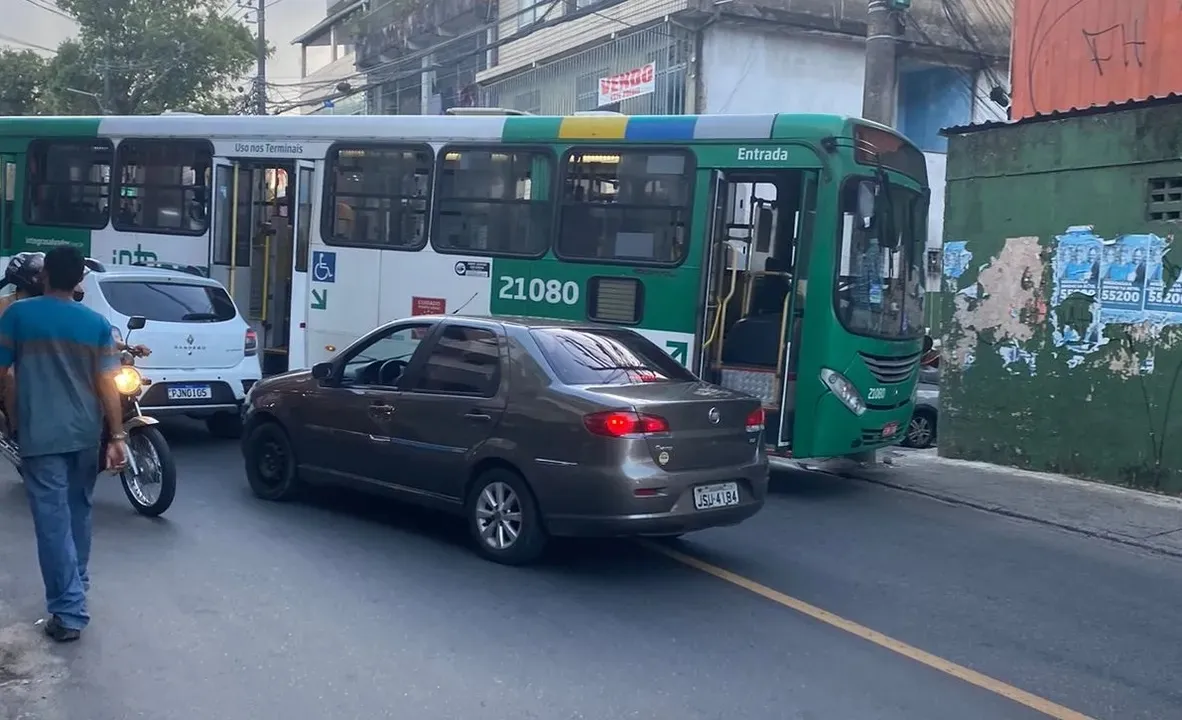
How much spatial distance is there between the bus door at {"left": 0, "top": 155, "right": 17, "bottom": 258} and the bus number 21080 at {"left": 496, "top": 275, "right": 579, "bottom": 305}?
8125mm

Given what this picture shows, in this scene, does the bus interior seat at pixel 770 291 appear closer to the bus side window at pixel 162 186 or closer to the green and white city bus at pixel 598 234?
the green and white city bus at pixel 598 234

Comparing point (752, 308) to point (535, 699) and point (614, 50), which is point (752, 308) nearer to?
point (535, 699)

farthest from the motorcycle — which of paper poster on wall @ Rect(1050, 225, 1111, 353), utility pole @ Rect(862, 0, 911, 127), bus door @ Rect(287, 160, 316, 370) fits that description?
utility pole @ Rect(862, 0, 911, 127)

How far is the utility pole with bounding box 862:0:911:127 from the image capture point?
13.7 metres

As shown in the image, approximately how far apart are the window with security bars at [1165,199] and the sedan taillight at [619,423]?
21.9 feet

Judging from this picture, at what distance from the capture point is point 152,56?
114ft

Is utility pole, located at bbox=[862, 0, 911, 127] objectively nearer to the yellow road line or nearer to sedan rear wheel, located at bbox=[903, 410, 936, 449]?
sedan rear wheel, located at bbox=[903, 410, 936, 449]

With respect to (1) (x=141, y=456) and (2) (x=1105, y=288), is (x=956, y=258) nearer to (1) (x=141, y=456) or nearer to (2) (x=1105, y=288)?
(2) (x=1105, y=288)

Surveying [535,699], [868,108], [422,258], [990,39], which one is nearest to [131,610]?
[535,699]

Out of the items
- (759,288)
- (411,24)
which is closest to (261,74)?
(411,24)

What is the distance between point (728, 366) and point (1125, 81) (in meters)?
6.02

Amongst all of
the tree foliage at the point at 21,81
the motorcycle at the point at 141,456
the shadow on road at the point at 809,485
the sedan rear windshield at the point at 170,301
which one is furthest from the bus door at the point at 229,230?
the tree foliage at the point at 21,81

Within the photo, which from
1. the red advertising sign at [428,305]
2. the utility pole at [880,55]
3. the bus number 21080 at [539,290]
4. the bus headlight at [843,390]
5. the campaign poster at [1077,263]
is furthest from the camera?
the utility pole at [880,55]

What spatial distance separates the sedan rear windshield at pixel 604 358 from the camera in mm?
7391
